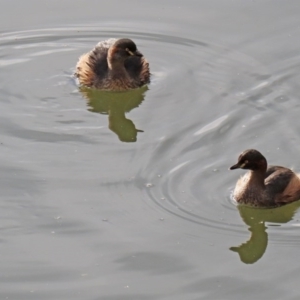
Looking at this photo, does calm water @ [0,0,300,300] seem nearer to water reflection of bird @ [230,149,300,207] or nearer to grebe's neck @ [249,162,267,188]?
water reflection of bird @ [230,149,300,207]

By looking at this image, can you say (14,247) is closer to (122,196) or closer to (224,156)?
(122,196)

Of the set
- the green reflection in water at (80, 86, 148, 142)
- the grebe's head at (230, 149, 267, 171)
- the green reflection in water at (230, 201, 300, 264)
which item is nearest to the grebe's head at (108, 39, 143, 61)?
the green reflection in water at (80, 86, 148, 142)

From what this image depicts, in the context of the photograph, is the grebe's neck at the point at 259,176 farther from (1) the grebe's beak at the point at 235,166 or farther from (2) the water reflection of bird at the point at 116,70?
(2) the water reflection of bird at the point at 116,70

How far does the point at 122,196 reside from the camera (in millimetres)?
11172

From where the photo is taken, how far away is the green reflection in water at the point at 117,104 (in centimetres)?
1307

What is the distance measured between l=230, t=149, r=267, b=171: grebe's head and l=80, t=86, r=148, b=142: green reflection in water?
2054mm

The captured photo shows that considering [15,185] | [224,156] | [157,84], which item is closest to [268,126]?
[224,156]

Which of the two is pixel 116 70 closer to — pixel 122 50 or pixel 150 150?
pixel 122 50

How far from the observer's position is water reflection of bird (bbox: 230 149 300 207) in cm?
1111

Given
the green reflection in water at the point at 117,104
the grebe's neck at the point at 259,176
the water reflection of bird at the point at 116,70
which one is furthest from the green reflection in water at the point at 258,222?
the water reflection of bird at the point at 116,70

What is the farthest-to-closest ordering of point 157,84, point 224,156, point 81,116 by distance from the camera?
point 157,84
point 81,116
point 224,156

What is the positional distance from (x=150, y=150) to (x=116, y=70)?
2478 mm

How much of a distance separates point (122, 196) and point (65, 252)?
1198mm

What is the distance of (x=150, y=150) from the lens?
12.2m
